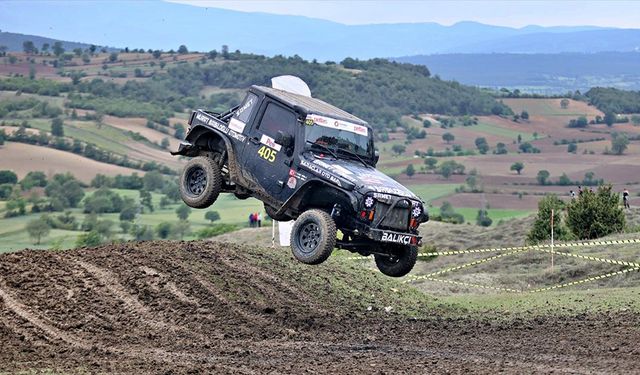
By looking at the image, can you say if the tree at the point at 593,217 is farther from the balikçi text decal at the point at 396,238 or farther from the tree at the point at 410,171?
the tree at the point at 410,171

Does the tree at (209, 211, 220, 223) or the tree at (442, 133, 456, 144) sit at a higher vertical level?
the tree at (442, 133, 456, 144)

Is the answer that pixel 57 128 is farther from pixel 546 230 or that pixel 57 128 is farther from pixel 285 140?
pixel 285 140

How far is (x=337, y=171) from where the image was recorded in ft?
58.6

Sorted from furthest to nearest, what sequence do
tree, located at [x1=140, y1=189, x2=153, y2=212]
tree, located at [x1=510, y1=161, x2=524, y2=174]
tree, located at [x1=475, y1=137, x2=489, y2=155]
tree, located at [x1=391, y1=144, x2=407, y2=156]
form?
tree, located at [x1=475, y1=137, x2=489, y2=155], tree, located at [x1=391, y1=144, x2=407, y2=156], tree, located at [x1=510, y1=161, x2=524, y2=174], tree, located at [x1=140, y1=189, x2=153, y2=212]

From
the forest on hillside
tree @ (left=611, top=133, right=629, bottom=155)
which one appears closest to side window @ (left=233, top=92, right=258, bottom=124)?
the forest on hillside

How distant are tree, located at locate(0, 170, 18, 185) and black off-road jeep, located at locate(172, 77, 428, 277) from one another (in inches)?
1472

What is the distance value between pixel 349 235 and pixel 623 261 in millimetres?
11024

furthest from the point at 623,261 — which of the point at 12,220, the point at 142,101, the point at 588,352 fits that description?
the point at 142,101

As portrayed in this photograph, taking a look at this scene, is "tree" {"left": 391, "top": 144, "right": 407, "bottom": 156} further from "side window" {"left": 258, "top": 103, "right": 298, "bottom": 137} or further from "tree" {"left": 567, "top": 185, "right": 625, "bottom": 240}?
"side window" {"left": 258, "top": 103, "right": 298, "bottom": 137}

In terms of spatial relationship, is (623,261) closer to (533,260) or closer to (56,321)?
(533,260)

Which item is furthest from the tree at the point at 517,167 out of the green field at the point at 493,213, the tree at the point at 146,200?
the tree at the point at 146,200

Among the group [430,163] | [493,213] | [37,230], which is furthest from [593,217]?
[430,163]

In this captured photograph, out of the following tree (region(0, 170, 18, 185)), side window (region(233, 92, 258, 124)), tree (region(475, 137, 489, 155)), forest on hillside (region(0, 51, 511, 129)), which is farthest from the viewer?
forest on hillside (region(0, 51, 511, 129))

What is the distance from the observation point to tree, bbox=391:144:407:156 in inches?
3346
